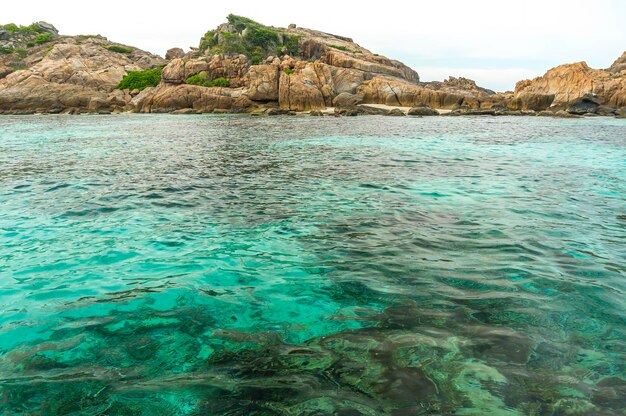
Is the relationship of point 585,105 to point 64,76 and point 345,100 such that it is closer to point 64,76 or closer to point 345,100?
point 345,100

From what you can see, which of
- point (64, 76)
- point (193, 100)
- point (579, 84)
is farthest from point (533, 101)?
point (64, 76)

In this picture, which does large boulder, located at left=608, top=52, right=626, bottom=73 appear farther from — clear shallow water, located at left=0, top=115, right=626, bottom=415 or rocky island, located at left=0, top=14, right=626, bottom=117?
clear shallow water, located at left=0, top=115, right=626, bottom=415

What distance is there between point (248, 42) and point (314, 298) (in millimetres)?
79120

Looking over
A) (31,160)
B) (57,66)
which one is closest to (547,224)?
(31,160)

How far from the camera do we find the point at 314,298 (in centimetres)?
501

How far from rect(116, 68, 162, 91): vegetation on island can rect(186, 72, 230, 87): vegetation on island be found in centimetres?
995

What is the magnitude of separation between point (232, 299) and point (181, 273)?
1210mm

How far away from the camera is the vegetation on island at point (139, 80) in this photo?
66088 mm

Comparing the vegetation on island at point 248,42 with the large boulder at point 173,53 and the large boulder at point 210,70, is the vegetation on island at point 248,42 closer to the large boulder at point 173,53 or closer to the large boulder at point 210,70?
the large boulder at point 210,70

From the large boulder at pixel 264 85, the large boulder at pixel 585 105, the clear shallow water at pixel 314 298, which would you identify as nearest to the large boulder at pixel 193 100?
the large boulder at pixel 264 85

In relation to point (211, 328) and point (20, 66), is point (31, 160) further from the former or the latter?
point (20, 66)

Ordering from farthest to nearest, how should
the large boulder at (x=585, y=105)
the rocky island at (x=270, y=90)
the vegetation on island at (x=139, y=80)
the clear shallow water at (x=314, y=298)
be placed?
the vegetation on island at (x=139, y=80) → the rocky island at (x=270, y=90) → the large boulder at (x=585, y=105) → the clear shallow water at (x=314, y=298)

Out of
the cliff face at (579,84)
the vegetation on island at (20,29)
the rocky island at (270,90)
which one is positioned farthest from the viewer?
the vegetation on island at (20,29)

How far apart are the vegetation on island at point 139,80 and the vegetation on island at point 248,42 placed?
39.9ft
